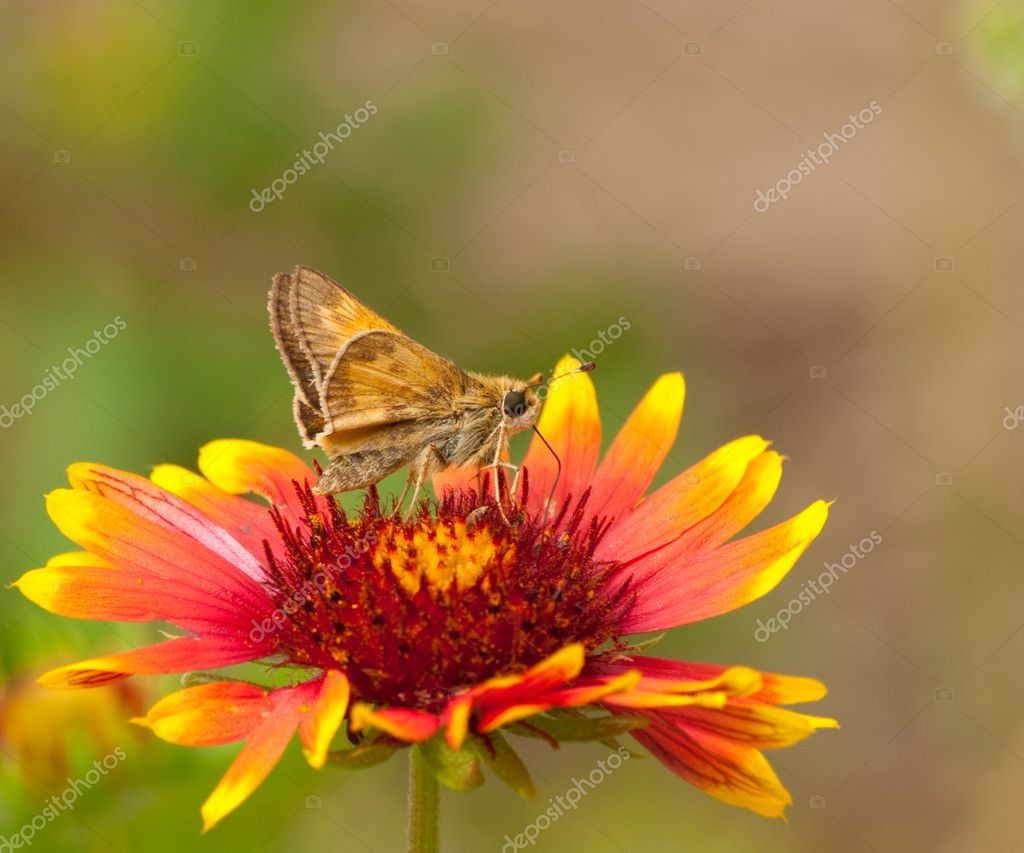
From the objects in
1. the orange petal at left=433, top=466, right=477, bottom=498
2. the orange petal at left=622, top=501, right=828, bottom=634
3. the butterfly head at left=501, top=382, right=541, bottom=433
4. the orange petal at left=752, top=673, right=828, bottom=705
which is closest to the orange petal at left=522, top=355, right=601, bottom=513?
the orange petal at left=433, top=466, right=477, bottom=498

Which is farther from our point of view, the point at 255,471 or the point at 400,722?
the point at 255,471

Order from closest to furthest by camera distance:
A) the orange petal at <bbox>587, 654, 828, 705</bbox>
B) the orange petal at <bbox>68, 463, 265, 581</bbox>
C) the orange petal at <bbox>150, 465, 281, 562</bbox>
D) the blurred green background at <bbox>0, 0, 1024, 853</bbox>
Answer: the orange petal at <bbox>587, 654, 828, 705</bbox> → the orange petal at <bbox>68, 463, 265, 581</bbox> → the orange petal at <bbox>150, 465, 281, 562</bbox> → the blurred green background at <bbox>0, 0, 1024, 853</bbox>

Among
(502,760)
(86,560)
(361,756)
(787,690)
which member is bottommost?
(86,560)

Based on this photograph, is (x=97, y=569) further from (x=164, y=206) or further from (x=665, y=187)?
(x=665, y=187)

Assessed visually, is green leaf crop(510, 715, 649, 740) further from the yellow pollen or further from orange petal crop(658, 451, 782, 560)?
orange petal crop(658, 451, 782, 560)

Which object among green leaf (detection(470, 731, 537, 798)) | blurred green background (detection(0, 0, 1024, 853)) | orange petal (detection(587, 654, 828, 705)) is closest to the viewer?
green leaf (detection(470, 731, 537, 798))

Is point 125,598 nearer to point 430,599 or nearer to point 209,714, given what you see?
point 209,714

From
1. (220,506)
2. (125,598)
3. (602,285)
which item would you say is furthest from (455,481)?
(602,285)
